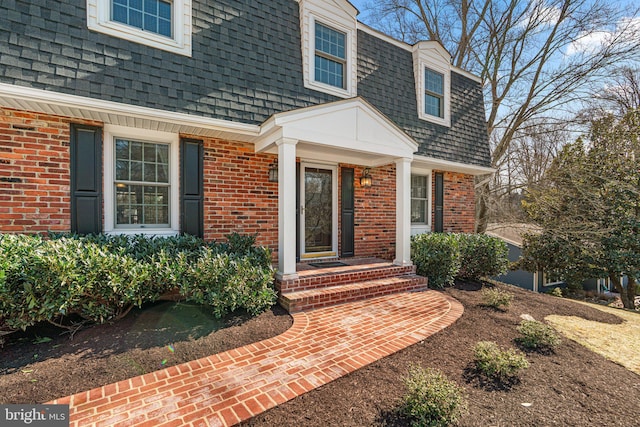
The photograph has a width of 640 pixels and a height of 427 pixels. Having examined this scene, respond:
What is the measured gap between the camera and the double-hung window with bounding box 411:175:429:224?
25.7 ft

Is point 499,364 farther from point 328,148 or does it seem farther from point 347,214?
point 347,214

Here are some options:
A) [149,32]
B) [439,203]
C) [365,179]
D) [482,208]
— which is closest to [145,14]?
[149,32]

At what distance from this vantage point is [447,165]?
7.51 meters

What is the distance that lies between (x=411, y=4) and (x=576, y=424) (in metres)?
17.3

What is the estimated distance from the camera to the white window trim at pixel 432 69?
A: 723cm

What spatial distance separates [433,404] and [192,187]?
4.37m

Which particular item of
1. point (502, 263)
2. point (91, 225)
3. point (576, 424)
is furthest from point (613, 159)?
point (91, 225)

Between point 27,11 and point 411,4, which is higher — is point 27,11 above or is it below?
below

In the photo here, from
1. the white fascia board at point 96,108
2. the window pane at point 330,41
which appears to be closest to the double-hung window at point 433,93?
the window pane at point 330,41

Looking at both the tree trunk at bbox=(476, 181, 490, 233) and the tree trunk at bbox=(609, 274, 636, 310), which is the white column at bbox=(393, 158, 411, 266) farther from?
the tree trunk at bbox=(476, 181, 490, 233)

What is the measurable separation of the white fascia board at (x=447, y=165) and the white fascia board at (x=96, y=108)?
4.28 meters

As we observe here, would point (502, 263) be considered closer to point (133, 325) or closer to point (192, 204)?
point (192, 204)

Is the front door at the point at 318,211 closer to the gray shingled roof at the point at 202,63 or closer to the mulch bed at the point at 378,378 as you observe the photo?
the gray shingled roof at the point at 202,63

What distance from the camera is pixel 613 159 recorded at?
8.70 meters
